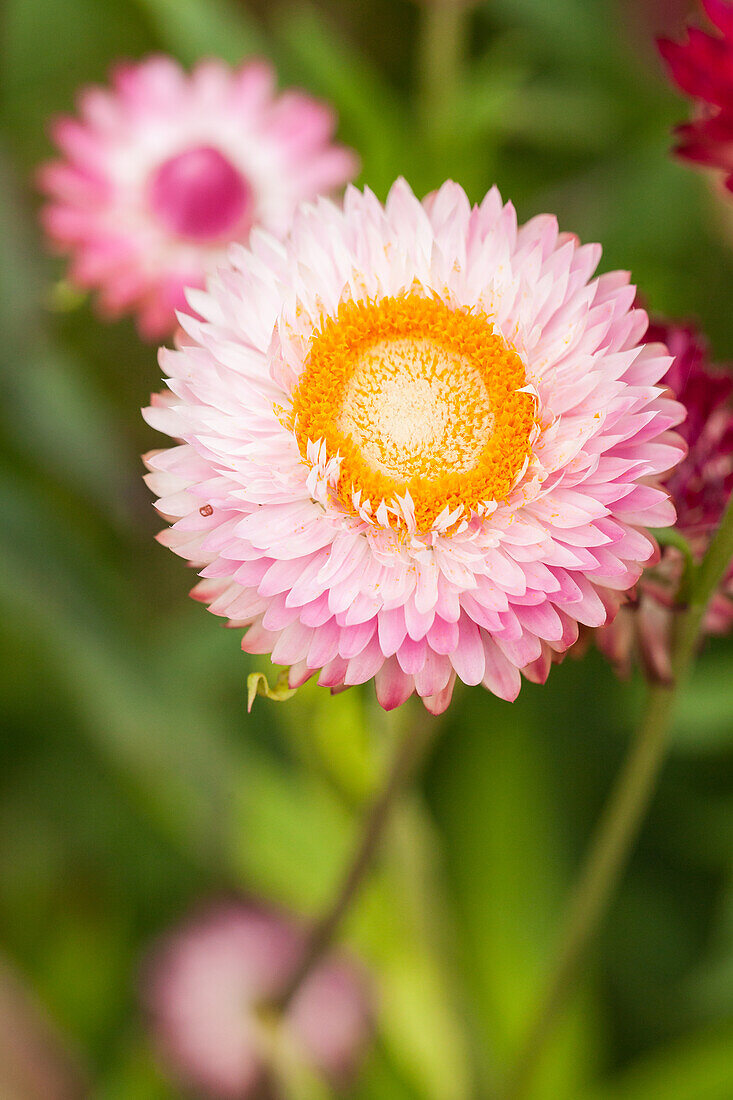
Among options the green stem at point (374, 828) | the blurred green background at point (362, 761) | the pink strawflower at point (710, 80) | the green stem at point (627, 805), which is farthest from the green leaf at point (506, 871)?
the pink strawflower at point (710, 80)

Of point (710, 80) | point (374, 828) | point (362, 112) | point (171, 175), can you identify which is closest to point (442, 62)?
point (362, 112)

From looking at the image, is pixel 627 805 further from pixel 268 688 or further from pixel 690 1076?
pixel 690 1076

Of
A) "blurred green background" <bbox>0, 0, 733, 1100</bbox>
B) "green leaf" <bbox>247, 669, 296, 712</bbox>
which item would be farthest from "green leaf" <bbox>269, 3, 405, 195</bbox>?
"green leaf" <bbox>247, 669, 296, 712</bbox>

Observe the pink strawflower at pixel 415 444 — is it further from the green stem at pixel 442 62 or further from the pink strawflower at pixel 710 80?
the green stem at pixel 442 62

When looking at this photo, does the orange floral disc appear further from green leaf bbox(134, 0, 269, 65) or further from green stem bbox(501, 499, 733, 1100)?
green leaf bbox(134, 0, 269, 65)

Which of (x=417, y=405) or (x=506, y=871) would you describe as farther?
(x=506, y=871)

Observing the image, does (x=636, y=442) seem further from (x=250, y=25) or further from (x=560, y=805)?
(x=250, y=25)

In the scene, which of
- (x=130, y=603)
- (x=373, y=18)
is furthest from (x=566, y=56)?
(x=130, y=603)
